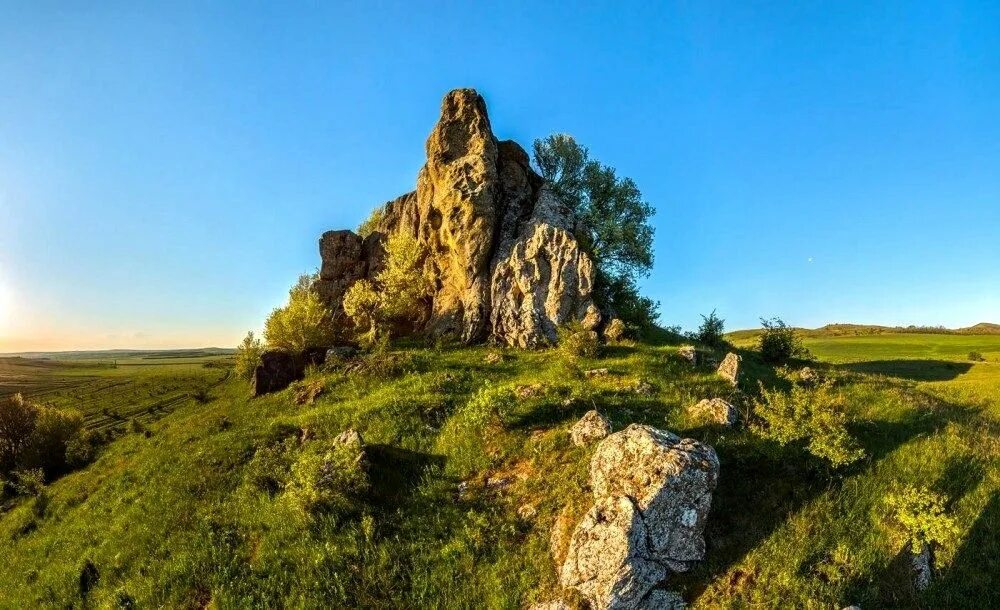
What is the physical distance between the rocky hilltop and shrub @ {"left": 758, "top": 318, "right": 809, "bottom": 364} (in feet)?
50.7

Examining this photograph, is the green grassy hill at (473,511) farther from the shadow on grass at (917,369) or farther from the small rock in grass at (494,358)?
the shadow on grass at (917,369)

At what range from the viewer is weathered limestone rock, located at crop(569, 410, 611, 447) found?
16.1 meters

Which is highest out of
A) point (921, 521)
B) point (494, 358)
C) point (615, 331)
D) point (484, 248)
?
point (484, 248)

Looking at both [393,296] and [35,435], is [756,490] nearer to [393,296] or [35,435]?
[393,296]

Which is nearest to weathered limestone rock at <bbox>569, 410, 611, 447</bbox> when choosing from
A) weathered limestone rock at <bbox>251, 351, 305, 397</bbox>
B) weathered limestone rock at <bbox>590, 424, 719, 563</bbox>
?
weathered limestone rock at <bbox>590, 424, 719, 563</bbox>

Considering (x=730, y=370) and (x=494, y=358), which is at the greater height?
(x=494, y=358)

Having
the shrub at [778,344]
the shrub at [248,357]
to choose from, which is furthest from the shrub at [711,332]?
the shrub at [248,357]

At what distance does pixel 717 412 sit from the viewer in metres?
17.5

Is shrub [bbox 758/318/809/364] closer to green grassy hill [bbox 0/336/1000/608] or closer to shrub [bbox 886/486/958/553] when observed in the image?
green grassy hill [bbox 0/336/1000/608]

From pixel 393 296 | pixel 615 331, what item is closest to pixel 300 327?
pixel 393 296

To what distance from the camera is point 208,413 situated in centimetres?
3003

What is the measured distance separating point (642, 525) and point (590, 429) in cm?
528

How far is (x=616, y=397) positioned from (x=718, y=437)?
520cm

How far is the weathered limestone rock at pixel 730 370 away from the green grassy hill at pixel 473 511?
62 centimetres
